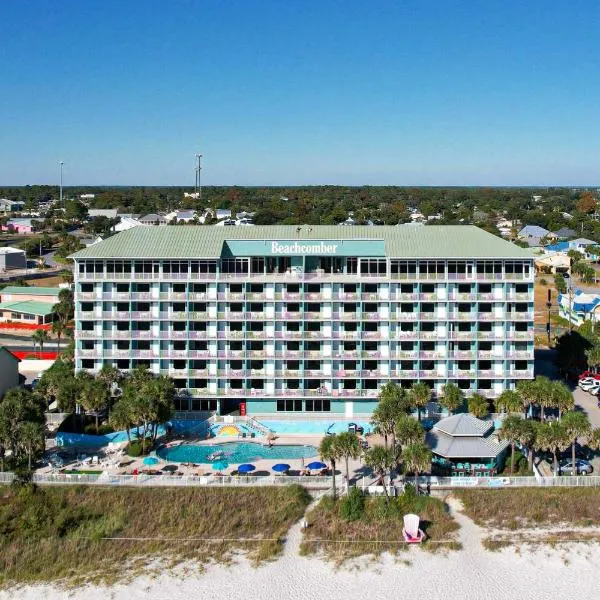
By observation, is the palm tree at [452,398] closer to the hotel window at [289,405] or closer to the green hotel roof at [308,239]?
the green hotel roof at [308,239]

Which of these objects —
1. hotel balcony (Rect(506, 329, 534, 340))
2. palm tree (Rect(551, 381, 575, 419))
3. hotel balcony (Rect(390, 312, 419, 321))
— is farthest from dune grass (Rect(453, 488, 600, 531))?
hotel balcony (Rect(390, 312, 419, 321))

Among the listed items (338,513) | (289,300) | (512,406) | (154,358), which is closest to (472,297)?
(512,406)

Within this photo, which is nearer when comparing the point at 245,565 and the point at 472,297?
the point at 245,565

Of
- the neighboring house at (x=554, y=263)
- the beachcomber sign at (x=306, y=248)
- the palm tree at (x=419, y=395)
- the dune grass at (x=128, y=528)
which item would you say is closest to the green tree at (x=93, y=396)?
the dune grass at (x=128, y=528)

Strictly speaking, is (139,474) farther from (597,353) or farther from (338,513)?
(597,353)

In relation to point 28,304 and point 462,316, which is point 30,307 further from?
point 462,316
